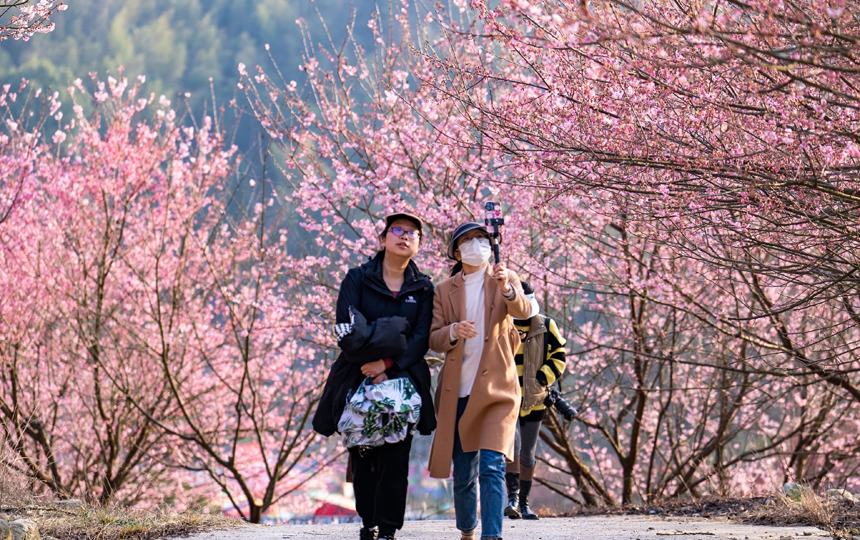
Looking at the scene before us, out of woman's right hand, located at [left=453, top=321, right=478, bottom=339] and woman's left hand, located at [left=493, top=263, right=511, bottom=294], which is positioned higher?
woman's left hand, located at [left=493, top=263, right=511, bottom=294]

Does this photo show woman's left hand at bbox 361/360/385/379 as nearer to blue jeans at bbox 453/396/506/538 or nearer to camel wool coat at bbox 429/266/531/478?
camel wool coat at bbox 429/266/531/478

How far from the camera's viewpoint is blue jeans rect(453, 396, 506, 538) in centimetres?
331

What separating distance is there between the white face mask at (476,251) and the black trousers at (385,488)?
95cm

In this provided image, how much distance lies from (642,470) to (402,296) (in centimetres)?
1113

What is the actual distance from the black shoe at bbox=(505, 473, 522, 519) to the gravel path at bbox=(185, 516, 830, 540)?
18cm

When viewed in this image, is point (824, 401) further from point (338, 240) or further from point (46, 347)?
point (46, 347)

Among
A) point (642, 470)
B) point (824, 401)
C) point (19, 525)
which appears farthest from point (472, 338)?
point (642, 470)

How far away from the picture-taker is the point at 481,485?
135 inches

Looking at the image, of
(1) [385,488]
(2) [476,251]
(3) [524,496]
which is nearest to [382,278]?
(2) [476,251]

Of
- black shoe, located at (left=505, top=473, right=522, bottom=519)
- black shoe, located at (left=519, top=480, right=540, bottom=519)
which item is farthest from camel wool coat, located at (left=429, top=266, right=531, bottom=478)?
black shoe, located at (left=519, top=480, right=540, bottom=519)

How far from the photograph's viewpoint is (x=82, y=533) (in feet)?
12.7

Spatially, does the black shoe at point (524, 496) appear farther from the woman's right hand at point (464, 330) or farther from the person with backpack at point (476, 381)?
the woman's right hand at point (464, 330)

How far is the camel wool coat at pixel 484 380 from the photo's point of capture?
342 centimetres

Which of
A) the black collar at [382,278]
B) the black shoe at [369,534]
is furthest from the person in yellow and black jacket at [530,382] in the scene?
the black shoe at [369,534]
